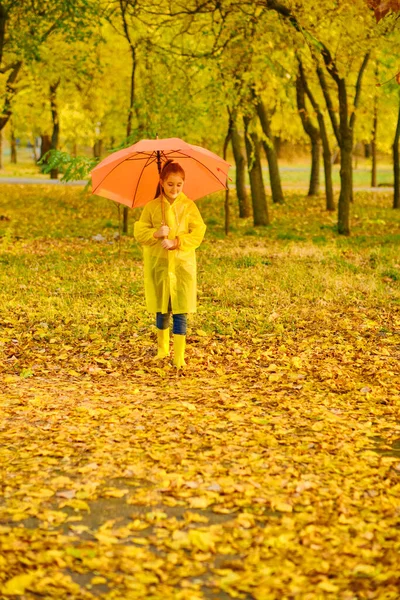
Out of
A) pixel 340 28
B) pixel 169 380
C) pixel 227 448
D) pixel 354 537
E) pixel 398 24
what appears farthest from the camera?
pixel 340 28

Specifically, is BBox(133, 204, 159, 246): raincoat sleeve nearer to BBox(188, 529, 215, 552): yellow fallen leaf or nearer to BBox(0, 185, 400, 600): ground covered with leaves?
BBox(0, 185, 400, 600): ground covered with leaves

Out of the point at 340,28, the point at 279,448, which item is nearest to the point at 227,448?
the point at 279,448

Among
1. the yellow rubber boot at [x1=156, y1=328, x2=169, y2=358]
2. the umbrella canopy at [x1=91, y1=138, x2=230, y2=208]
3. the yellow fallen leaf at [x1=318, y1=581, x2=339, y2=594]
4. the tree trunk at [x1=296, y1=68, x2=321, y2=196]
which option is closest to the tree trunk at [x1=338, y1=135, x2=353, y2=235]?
the tree trunk at [x1=296, y1=68, x2=321, y2=196]

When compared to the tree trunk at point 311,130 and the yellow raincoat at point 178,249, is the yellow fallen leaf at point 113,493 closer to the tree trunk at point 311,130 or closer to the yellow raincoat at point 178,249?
the yellow raincoat at point 178,249

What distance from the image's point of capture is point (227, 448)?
5.77m

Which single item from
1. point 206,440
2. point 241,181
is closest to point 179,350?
point 206,440

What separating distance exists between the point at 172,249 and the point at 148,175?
98cm

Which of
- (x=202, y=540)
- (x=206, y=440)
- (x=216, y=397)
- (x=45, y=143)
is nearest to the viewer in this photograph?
(x=202, y=540)

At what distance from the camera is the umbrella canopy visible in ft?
26.6

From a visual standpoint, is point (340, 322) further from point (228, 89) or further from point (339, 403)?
point (228, 89)

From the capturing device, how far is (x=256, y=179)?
1981cm

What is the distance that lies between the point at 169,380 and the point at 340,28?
13007 mm

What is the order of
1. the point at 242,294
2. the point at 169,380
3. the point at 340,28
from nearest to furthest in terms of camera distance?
the point at 169,380 < the point at 242,294 < the point at 340,28

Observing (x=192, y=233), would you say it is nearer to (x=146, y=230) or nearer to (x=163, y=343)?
(x=146, y=230)
